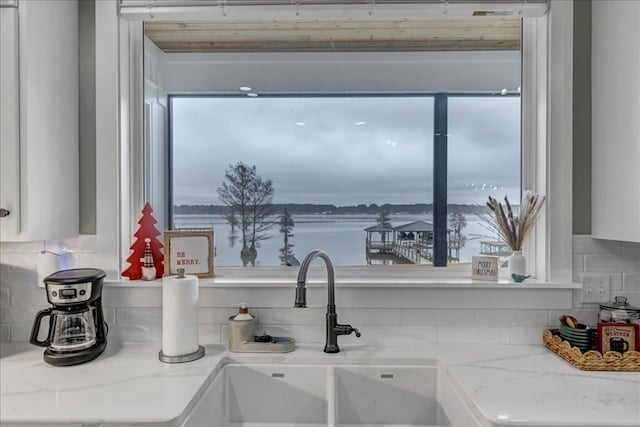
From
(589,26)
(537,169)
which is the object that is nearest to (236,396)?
(537,169)

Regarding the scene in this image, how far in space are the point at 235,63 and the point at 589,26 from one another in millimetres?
1436

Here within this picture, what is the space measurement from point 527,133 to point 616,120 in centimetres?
33

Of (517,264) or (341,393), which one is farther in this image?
(517,264)

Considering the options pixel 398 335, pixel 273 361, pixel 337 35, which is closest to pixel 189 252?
pixel 273 361

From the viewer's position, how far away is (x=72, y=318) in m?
1.44

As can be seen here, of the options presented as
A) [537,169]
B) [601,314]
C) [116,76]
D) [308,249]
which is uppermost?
[116,76]

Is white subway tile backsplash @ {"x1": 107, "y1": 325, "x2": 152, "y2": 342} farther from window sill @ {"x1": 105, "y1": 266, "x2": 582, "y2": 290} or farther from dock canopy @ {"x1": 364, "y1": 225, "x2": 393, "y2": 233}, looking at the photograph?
dock canopy @ {"x1": 364, "y1": 225, "x2": 393, "y2": 233}

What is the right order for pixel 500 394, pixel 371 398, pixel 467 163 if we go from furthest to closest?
pixel 467 163, pixel 371 398, pixel 500 394

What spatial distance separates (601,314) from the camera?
1.53m

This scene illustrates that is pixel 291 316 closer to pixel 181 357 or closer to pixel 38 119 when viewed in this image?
pixel 181 357

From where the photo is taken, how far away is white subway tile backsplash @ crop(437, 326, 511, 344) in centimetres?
164

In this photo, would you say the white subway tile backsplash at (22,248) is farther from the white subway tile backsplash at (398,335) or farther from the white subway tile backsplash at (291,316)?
the white subway tile backsplash at (398,335)

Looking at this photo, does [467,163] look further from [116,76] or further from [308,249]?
[116,76]

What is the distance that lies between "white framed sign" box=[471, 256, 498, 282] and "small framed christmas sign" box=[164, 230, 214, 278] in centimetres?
106
